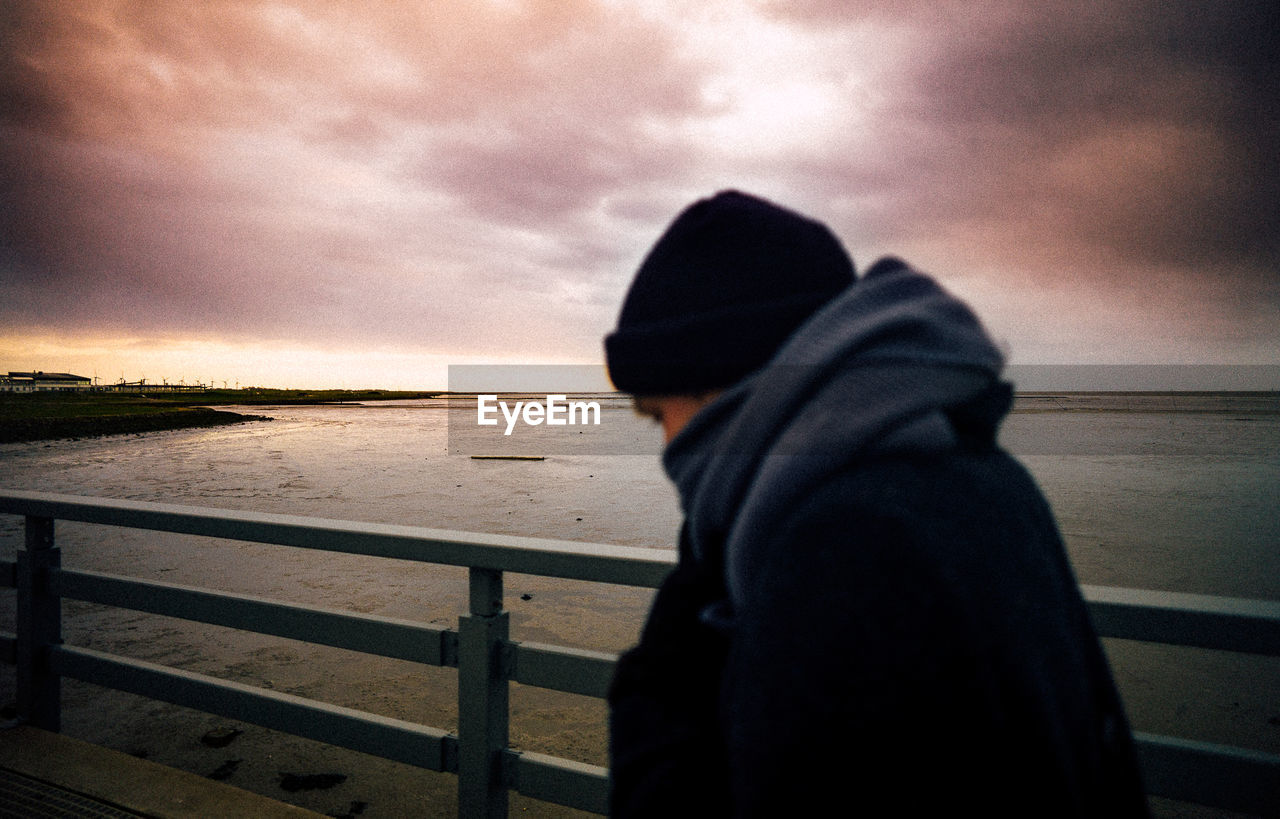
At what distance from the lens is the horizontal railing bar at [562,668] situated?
6.33ft

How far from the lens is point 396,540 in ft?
6.94

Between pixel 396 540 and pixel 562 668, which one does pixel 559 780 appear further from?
pixel 396 540

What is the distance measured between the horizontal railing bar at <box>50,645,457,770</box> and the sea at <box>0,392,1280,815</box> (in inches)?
38.9

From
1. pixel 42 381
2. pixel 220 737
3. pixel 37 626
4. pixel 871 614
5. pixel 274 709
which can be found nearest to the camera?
pixel 871 614

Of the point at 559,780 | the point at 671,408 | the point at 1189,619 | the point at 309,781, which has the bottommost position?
the point at 309,781

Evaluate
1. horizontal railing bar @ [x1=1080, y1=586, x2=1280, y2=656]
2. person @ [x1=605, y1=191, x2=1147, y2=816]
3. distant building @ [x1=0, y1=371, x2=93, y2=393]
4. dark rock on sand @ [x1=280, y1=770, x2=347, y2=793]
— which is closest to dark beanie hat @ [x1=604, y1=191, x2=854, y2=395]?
person @ [x1=605, y1=191, x2=1147, y2=816]

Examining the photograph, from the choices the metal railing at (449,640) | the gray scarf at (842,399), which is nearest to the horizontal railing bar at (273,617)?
the metal railing at (449,640)

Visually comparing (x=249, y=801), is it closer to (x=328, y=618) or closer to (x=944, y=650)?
(x=328, y=618)

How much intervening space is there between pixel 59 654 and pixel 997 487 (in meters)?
3.65

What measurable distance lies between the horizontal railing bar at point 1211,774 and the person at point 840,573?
77 centimetres

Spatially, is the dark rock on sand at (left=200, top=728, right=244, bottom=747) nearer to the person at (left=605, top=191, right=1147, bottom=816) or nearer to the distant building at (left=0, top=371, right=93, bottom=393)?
the person at (left=605, top=191, right=1147, bottom=816)

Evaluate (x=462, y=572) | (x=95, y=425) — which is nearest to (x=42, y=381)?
(x=95, y=425)

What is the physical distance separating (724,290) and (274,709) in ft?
7.84

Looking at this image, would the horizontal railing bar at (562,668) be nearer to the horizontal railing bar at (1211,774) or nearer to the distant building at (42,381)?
the horizontal railing bar at (1211,774)
